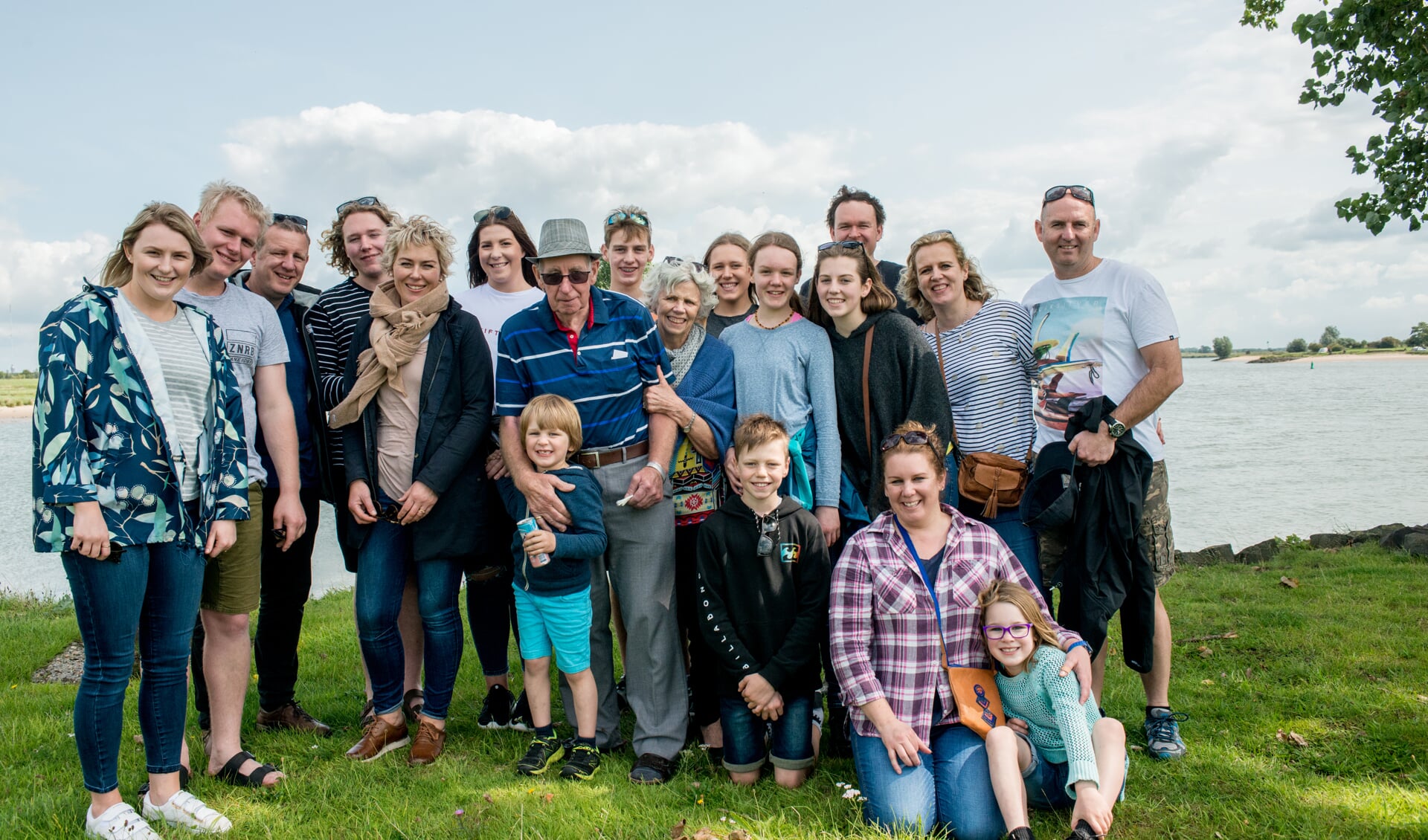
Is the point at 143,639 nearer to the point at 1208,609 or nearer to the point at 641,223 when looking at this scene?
the point at 641,223

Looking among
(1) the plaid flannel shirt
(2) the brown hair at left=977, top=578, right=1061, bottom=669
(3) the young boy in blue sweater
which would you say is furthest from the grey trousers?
(2) the brown hair at left=977, top=578, right=1061, bottom=669

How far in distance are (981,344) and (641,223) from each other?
198 centimetres

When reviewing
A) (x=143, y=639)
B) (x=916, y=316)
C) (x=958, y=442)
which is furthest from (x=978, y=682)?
(x=143, y=639)

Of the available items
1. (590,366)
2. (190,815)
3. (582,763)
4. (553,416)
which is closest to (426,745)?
(582,763)

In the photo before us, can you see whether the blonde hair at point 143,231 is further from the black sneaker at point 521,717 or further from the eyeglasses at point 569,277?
the black sneaker at point 521,717

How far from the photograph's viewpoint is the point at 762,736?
13.0 feet

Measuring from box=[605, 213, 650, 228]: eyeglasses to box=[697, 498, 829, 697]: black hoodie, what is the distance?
1817 millimetres

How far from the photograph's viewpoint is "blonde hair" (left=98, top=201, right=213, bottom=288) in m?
3.34

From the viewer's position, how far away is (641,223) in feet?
15.9

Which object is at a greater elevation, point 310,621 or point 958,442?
point 958,442

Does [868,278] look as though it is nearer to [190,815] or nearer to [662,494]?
[662,494]

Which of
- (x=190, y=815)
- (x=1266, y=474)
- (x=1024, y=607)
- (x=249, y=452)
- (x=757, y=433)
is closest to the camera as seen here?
(x=190, y=815)

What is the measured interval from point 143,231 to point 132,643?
1.58 m

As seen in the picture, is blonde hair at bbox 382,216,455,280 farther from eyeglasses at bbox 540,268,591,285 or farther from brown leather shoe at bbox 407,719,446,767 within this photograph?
brown leather shoe at bbox 407,719,446,767
